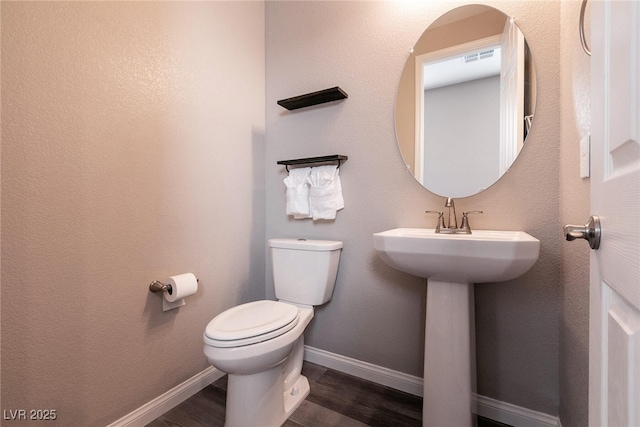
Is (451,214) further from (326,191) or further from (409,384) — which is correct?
(409,384)

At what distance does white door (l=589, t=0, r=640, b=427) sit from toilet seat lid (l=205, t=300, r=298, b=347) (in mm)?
938

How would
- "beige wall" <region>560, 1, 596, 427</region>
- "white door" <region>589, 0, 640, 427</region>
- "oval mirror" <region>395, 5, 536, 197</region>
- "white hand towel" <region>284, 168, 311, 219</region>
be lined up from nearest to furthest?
1. "white door" <region>589, 0, 640, 427</region>
2. "beige wall" <region>560, 1, 596, 427</region>
3. "oval mirror" <region>395, 5, 536, 197</region>
4. "white hand towel" <region>284, 168, 311, 219</region>

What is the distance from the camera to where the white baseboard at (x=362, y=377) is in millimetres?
1234

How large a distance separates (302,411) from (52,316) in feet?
3.63

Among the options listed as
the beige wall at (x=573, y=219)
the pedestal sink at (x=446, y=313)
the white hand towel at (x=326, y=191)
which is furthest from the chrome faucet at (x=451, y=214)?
the white hand towel at (x=326, y=191)

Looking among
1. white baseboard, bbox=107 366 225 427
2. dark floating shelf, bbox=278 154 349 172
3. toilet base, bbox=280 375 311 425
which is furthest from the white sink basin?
white baseboard, bbox=107 366 225 427

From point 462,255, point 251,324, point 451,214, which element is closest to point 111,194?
point 251,324

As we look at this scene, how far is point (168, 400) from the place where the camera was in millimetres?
1370

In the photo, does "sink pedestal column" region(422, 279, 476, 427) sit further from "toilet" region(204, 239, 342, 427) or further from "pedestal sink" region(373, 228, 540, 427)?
"toilet" region(204, 239, 342, 427)

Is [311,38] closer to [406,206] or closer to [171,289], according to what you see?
[406,206]

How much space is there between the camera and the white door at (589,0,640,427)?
1.24ft

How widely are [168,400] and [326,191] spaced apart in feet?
4.32

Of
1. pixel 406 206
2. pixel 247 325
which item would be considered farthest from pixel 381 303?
pixel 247 325

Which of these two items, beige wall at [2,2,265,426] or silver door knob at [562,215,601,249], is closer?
silver door knob at [562,215,601,249]
